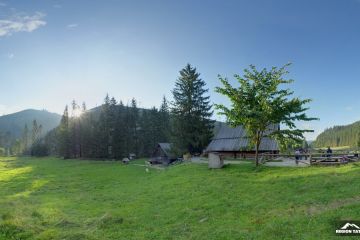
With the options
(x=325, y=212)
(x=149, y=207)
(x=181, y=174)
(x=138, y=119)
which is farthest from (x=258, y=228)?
(x=138, y=119)

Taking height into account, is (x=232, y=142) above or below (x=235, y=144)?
above

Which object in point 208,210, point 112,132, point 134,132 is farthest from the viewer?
point 134,132

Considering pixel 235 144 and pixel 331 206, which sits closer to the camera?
pixel 331 206

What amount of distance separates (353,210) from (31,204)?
23.9 meters

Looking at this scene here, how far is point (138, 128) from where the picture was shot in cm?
11875

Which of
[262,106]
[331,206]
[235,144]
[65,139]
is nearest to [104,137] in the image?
[65,139]

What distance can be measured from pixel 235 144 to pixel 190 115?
11.4m

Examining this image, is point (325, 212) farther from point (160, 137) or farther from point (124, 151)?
point (160, 137)

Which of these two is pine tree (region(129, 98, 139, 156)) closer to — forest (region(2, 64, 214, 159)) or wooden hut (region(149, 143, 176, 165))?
forest (region(2, 64, 214, 159))

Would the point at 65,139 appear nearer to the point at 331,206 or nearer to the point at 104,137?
the point at 104,137

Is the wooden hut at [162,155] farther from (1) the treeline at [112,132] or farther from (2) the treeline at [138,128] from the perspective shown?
(1) the treeline at [112,132]

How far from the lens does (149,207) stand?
75.0 ft

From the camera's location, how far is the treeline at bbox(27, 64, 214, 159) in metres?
59.6

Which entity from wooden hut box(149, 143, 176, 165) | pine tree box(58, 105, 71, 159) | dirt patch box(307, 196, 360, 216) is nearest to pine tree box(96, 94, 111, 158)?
pine tree box(58, 105, 71, 159)
